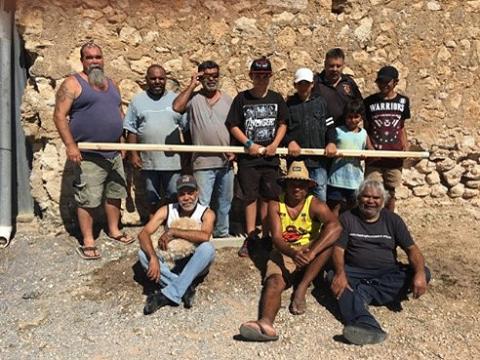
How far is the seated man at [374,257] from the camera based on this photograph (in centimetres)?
376

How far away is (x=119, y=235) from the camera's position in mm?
4797

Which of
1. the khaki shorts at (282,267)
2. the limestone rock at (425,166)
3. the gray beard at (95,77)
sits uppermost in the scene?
the gray beard at (95,77)

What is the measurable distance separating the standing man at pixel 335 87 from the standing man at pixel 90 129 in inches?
72.5

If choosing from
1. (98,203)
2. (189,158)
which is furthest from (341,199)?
(98,203)

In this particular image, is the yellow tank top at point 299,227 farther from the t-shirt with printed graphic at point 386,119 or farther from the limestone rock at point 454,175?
the limestone rock at point 454,175

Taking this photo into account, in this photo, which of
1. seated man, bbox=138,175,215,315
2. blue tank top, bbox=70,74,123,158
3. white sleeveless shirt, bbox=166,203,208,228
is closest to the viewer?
seated man, bbox=138,175,215,315

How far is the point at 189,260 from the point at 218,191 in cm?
92

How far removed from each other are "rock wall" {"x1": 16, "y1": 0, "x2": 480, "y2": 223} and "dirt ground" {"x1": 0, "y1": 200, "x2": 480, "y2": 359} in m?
0.85

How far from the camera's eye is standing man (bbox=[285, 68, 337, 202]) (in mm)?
4277

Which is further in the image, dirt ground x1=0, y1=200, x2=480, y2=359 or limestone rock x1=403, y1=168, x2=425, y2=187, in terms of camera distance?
limestone rock x1=403, y1=168, x2=425, y2=187

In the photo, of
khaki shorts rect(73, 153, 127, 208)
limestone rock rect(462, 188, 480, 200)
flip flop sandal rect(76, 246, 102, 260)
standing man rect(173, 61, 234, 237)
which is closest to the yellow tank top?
standing man rect(173, 61, 234, 237)

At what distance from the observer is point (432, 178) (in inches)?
224

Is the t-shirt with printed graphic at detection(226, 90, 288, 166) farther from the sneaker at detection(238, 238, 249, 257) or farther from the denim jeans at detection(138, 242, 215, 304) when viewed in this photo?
the denim jeans at detection(138, 242, 215, 304)

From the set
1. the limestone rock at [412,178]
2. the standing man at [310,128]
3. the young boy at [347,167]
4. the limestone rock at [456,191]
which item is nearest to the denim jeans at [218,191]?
the standing man at [310,128]
